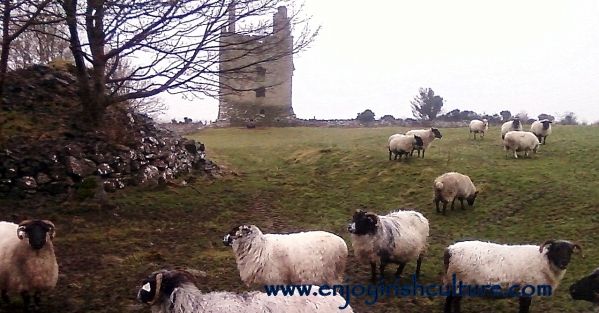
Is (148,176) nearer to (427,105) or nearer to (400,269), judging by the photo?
(400,269)

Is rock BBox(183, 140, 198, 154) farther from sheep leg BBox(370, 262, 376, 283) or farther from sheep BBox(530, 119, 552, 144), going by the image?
sheep BBox(530, 119, 552, 144)

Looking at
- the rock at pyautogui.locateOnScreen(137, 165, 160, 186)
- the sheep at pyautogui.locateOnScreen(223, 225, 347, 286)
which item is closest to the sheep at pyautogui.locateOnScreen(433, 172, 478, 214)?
the sheep at pyautogui.locateOnScreen(223, 225, 347, 286)

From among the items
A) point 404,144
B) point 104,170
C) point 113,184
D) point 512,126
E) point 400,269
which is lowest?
point 400,269

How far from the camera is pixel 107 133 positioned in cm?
1453

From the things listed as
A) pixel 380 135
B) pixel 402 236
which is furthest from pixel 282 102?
pixel 402 236

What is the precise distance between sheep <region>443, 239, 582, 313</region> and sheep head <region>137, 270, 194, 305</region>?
3872 millimetres

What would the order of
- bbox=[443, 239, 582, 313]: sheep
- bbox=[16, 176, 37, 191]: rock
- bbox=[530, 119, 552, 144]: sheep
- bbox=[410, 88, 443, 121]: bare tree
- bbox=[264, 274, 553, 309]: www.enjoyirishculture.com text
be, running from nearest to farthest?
1. bbox=[264, 274, 553, 309]: www.enjoyirishculture.com text
2. bbox=[443, 239, 582, 313]: sheep
3. bbox=[16, 176, 37, 191]: rock
4. bbox=[530, 119, 552, 144]: sheep
5. bbox=[410, 88, 443, 121]: bare tree

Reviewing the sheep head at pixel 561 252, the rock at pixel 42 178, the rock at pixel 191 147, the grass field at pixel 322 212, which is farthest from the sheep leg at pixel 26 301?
the rock at pixel 191 147

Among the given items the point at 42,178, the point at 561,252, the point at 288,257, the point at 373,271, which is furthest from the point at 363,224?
the point at 42,178

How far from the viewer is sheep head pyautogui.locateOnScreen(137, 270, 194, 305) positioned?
501cm

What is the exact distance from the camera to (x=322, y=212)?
13203 millimetres

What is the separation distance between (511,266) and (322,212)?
273 inches

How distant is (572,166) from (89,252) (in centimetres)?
1489

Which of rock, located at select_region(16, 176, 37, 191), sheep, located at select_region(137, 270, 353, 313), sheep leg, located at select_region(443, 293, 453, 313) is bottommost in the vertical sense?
sheep leg, located at select_region(443, 293, 453, 313)
